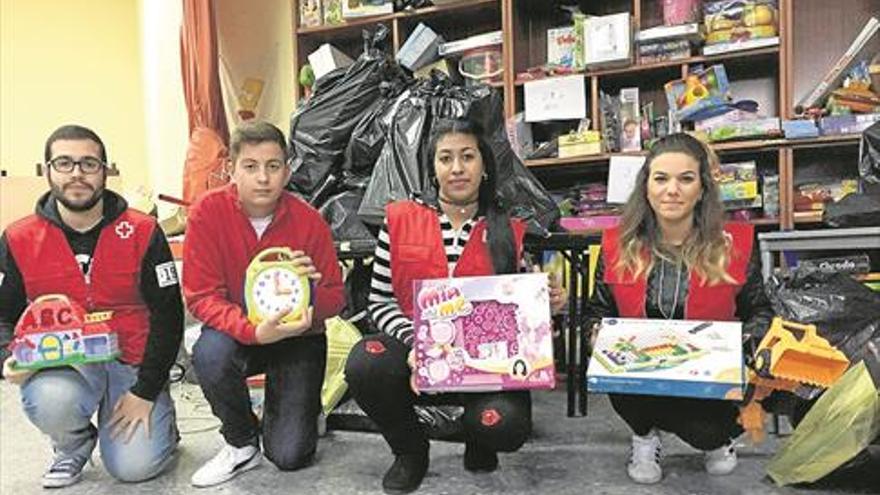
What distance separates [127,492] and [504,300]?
0.91m

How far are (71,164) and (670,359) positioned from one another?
1.30 metres

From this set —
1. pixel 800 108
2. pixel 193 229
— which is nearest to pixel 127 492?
pixel 193 229

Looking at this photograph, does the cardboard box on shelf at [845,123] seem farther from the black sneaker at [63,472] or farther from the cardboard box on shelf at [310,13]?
the black sneaker at [63,472]

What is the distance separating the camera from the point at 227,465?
153cm

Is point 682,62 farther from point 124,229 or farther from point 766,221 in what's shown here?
point 124,229

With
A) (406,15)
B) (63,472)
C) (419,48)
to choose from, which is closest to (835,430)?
(63,472)

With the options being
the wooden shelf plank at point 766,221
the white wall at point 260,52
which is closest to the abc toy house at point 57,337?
the white wall at point 260,52

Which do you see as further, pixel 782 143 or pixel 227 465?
pixel 782 143

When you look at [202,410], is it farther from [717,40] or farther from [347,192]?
[717,40]

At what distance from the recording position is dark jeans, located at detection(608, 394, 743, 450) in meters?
1.40

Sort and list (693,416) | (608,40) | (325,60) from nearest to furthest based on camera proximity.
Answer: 1. (693,416)
2. (608,40)
3. (325,60)

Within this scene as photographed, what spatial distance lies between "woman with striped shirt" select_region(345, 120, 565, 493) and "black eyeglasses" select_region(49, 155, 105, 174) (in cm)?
65

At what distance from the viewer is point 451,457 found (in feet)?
5.29

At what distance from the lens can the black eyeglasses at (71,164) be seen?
1.47 metres
